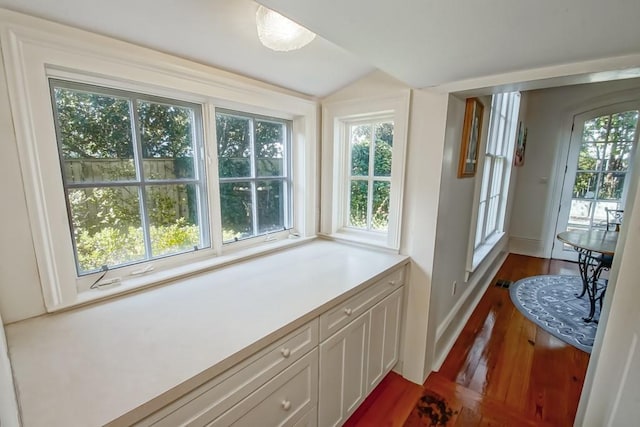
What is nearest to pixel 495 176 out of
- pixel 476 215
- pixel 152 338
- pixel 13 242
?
pixel 476 215

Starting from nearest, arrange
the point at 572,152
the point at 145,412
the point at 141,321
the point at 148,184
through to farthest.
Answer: the point at 145,412
the point at 141,321
the point at 148,184
the point at 572,152

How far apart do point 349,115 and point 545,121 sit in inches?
159

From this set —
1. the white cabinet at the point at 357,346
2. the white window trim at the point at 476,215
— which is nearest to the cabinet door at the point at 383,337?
the white cabinet at the point at 357,346

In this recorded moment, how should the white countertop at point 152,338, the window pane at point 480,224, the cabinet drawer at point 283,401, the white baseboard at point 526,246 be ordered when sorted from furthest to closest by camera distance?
1. the white baseboard at point 526,246
2. the window pane at point 480,224
3. the cabinet drawer at point 283,401
4. the white countertop at point 152,338

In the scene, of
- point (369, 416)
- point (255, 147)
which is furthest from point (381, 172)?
point (369, 416)

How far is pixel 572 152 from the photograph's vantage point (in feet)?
13.1

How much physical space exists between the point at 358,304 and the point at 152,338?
89 cm

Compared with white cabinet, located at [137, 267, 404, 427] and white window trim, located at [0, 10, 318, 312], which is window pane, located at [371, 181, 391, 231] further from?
white window trim, located at [0, 10, 318, 312]

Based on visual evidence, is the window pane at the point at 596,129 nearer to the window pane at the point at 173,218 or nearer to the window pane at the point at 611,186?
the window pane at the point at 611,186

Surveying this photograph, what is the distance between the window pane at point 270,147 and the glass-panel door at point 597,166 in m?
4.50

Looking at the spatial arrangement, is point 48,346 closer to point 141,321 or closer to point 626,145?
point 141,321

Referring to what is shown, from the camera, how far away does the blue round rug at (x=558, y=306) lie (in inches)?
92.4

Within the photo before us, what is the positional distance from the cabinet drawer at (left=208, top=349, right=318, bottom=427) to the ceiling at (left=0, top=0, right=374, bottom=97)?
141 centimetres

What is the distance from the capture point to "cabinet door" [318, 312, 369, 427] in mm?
1234
